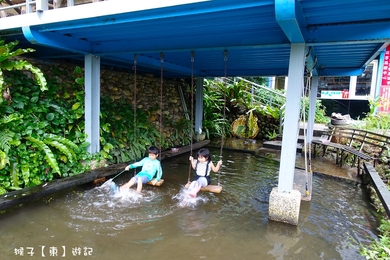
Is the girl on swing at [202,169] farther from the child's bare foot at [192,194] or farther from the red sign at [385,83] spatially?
the red sign at [385,83]

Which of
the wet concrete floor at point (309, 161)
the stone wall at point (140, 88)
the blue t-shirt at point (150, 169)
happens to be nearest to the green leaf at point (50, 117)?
the stone wall at point (140, 88)

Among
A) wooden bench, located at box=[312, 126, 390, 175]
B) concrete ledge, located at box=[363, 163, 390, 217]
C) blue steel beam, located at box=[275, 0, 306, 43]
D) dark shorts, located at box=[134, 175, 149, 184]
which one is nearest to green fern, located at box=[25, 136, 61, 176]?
dark shorts, located at box=[134, 175, 149, 184]

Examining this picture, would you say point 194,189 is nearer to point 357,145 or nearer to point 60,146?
point 60,146

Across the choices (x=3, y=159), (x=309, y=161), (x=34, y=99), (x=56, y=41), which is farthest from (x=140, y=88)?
(x=309, y=161)

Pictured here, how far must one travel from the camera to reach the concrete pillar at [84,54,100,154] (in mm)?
5965

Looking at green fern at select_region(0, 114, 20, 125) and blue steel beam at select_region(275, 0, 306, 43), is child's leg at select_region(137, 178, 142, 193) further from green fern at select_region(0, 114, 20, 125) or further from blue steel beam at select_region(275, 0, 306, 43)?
blue steel beam at select_region(275, 0, 306, 43)

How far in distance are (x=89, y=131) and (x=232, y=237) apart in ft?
13.4

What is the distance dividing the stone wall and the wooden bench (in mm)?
5357

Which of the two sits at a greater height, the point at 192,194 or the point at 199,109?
the point at 199,109

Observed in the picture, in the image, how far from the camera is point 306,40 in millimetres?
4000

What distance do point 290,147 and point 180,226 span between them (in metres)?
2.09

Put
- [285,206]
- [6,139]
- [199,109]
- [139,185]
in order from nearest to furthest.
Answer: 1. [285,206]
2. [6,139]
3. [139,185]
4. [199,109]

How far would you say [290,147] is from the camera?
13.5 ft

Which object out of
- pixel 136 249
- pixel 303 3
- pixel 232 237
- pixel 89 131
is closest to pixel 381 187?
pixel 232 237
